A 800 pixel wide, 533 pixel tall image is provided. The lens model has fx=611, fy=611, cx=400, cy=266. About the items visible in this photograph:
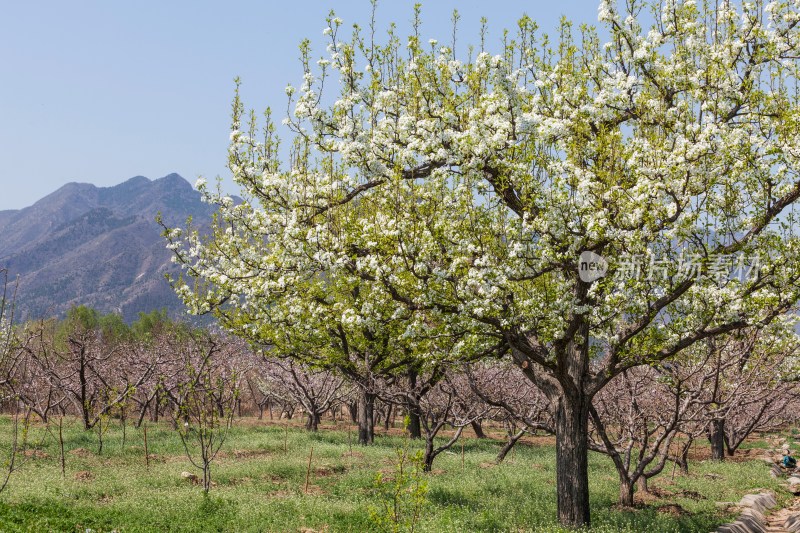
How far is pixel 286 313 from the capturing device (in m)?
23.6

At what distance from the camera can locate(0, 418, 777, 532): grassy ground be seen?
13867 millimetres

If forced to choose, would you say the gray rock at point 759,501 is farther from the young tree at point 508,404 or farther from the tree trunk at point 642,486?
the young tree at point 508,404

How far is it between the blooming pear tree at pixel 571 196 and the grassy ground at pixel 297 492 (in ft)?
10.6

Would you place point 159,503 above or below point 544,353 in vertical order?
below

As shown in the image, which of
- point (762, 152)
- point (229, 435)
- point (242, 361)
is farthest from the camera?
point (242, 361)

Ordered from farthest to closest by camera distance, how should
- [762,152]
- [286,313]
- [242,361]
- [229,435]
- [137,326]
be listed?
[137,326] < [242,361] < [229,435] < [286,313] < [762,152]

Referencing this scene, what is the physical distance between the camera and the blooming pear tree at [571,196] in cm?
1296

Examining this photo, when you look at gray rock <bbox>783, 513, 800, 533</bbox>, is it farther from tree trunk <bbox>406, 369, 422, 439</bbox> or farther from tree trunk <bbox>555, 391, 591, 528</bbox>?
tree trunk <bbox>406, 369, 422, 439</bbox>

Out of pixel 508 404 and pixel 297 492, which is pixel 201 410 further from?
pixel 508 404

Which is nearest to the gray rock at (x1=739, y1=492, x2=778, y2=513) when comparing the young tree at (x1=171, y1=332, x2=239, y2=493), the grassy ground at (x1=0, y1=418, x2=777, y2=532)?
the grassy ground at (x1=0, y1=418, x2=777, y2=532)

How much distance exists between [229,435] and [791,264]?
3009 cm

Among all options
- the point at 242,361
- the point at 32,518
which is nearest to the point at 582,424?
the point at 32,518

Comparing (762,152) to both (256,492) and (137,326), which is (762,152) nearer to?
(256,492)

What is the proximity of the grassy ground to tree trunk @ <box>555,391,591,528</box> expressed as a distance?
2.09 feet
